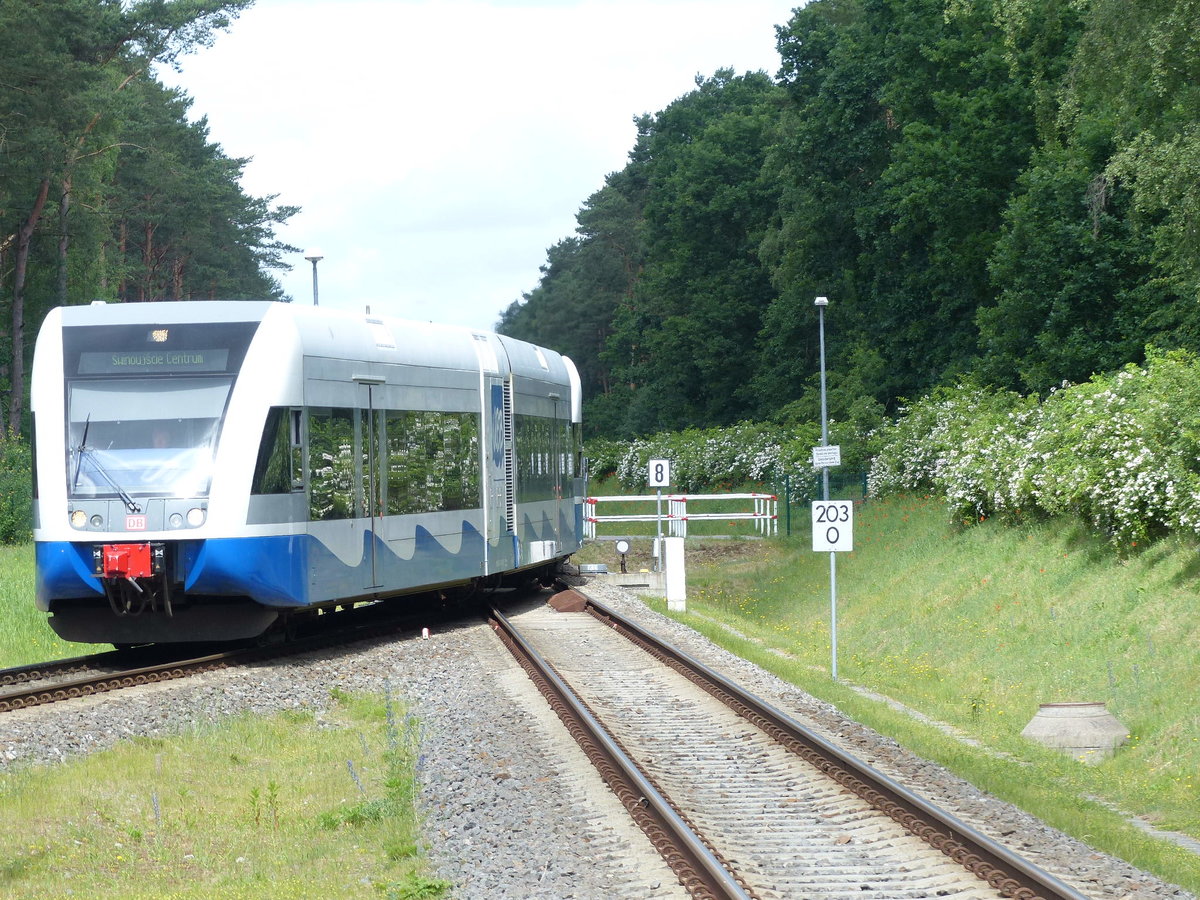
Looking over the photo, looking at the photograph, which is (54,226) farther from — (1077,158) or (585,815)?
(585,815)

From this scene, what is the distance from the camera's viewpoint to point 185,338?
15508 mm

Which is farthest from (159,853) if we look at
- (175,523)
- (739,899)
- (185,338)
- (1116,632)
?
(1116,632)

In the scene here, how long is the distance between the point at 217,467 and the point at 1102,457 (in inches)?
470

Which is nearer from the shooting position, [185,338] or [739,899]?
[739,899]

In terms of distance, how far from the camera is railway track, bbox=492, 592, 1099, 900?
764cm

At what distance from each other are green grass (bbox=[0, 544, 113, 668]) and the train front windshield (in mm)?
3535

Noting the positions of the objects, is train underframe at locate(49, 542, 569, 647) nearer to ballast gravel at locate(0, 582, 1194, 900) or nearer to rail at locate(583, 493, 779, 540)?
ballast gravel at locate(0, 582, 1194, 900)

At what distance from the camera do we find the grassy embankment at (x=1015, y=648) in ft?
39.3

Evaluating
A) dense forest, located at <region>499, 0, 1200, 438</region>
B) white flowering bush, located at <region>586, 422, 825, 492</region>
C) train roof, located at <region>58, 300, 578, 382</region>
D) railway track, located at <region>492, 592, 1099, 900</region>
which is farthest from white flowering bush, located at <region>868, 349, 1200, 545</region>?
white flowering bush, located at <region>586, 422, 825, 492</region>

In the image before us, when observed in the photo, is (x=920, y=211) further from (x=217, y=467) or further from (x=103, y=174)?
(x=217, y=467)

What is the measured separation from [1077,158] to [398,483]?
25.4 meters

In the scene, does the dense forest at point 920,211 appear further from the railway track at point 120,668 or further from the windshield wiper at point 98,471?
the windshield wiper at point 98,471

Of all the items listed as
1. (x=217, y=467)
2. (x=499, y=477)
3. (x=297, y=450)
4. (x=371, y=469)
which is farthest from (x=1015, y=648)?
(x=217, y=467)

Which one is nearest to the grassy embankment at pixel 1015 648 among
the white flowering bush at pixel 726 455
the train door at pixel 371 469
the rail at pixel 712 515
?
the rail at pixel 712 515
